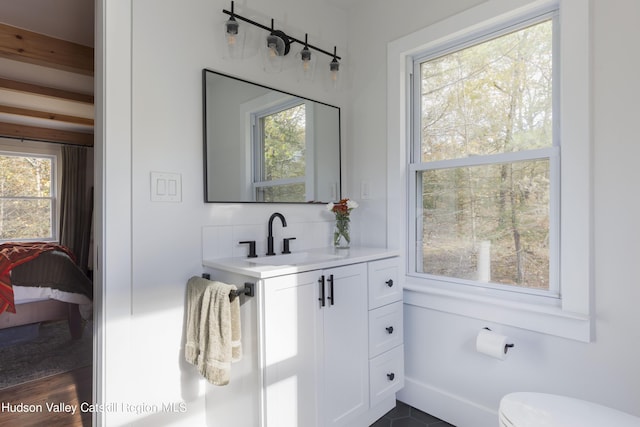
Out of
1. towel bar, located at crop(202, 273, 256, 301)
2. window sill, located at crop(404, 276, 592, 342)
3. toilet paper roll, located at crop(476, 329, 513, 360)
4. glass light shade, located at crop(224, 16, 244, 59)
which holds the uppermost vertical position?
glass light shade, located at crop(224, 16, 244, 59)

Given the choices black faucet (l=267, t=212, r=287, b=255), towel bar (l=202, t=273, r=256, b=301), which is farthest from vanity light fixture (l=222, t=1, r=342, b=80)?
towel bar (l=202, t=273, r=256, b=301)

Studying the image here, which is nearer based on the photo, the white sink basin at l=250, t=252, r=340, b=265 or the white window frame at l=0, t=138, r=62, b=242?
the white sink basin at l=250, t=252, r=340, b=265

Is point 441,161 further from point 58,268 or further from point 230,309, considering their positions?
point 58,268

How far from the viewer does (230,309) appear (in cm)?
149

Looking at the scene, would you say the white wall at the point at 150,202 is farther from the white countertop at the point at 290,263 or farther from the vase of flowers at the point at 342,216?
the vase of flowers at the point at 342,216

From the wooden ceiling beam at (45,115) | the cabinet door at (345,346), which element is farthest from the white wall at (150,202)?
the wooden ceiling beam at (45,115)

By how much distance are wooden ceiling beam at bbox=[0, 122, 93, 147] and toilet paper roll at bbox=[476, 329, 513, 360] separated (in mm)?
6028

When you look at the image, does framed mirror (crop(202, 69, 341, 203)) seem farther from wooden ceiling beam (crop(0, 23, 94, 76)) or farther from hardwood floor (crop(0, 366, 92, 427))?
hardwood floor (crop(0, 366, 92, 427))

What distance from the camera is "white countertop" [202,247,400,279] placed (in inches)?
57.7

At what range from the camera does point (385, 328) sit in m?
1.94

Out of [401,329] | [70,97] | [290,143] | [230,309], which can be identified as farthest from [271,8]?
[70,97]

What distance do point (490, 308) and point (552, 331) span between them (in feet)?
0.91

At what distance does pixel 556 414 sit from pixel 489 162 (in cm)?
117

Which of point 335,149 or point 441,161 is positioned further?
point 335,149
